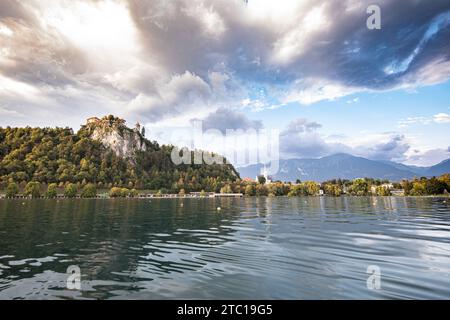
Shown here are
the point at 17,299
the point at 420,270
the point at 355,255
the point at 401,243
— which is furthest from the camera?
the point at 401,243

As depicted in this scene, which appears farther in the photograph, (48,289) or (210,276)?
(210,276)

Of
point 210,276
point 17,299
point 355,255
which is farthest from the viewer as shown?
point 355,255

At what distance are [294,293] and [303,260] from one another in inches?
309

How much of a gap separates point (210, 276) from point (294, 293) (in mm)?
5511

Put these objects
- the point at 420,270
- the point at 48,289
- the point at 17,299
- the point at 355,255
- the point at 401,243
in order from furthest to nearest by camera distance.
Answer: the point at 401,243, the point at 355,255, the point at 420,270, the point at 48,289, the point at 17,299

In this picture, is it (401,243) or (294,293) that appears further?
(401,243)

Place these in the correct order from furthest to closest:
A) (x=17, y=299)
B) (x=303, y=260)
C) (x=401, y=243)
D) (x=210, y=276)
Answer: (x=401, y=243)
(x=303, y=260)
(x=210, y=276)
(x=17, y=299)

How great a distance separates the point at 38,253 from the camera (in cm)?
2509
